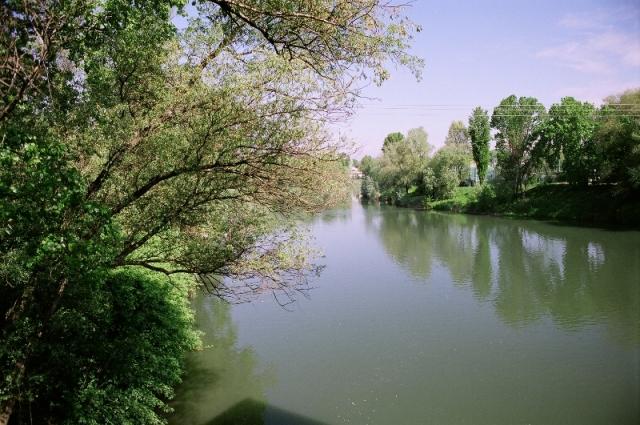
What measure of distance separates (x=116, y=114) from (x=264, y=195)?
2706mm

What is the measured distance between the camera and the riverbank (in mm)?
33750

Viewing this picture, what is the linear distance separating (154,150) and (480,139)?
53621 millimetres

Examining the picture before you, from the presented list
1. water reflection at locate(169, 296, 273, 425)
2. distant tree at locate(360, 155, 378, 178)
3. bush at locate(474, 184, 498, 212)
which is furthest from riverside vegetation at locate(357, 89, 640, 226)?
water reflection at locate(169, 296, 273, 425)

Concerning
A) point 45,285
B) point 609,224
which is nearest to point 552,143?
point 609,224

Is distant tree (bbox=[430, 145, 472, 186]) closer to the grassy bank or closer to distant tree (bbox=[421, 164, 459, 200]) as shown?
distant tree (bbox=[421, 164, 459, 200])

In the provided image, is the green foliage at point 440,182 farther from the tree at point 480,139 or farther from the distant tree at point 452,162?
the tree at point 480,139

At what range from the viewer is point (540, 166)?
1811 inches

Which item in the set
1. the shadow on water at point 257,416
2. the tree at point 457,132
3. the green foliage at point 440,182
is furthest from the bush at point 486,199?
the tree at point 457,132

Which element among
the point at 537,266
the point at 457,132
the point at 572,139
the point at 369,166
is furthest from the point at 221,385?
the point at 457,132

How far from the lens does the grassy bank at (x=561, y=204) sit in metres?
33.7

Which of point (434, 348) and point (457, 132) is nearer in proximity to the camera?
point (434, 348)

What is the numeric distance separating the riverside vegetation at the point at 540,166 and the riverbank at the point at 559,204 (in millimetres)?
79

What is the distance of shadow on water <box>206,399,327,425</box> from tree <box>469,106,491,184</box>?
50.5 metres

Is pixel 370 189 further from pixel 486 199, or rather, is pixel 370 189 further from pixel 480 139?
pixel 486 199
